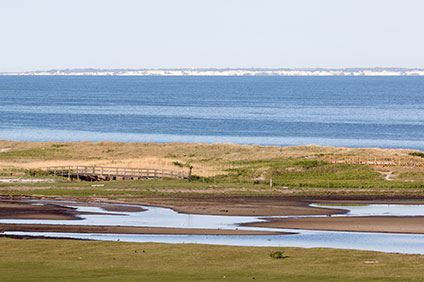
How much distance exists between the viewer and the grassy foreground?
36.6 metres

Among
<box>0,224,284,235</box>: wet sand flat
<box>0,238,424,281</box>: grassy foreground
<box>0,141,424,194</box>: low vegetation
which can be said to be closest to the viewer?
<box>0,238,424,281</box>: grassy foreground

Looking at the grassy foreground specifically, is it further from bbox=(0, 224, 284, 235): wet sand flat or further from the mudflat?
the mudflat

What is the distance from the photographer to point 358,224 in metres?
57.1

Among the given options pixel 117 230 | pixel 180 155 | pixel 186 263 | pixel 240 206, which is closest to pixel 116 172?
pixel 180 155

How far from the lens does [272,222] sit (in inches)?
2301

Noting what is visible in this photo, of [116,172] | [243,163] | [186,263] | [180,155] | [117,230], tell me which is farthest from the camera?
[180,155]

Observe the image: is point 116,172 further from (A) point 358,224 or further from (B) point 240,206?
(A) point 358,224

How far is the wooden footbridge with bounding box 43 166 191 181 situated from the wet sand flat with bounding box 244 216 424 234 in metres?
21.5

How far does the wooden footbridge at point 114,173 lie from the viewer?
80.7 metres

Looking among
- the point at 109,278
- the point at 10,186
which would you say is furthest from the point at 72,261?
the point at 10,186

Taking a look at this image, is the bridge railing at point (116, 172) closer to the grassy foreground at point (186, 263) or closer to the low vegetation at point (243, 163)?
the low vegetation at point (243, 163)

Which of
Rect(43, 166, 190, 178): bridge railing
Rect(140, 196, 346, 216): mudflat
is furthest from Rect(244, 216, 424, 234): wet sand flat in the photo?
Rect(43, 166, 190, 178): bridge railing

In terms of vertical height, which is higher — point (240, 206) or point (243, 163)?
point (243, 163)

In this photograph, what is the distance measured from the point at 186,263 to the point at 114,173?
43089 mm
